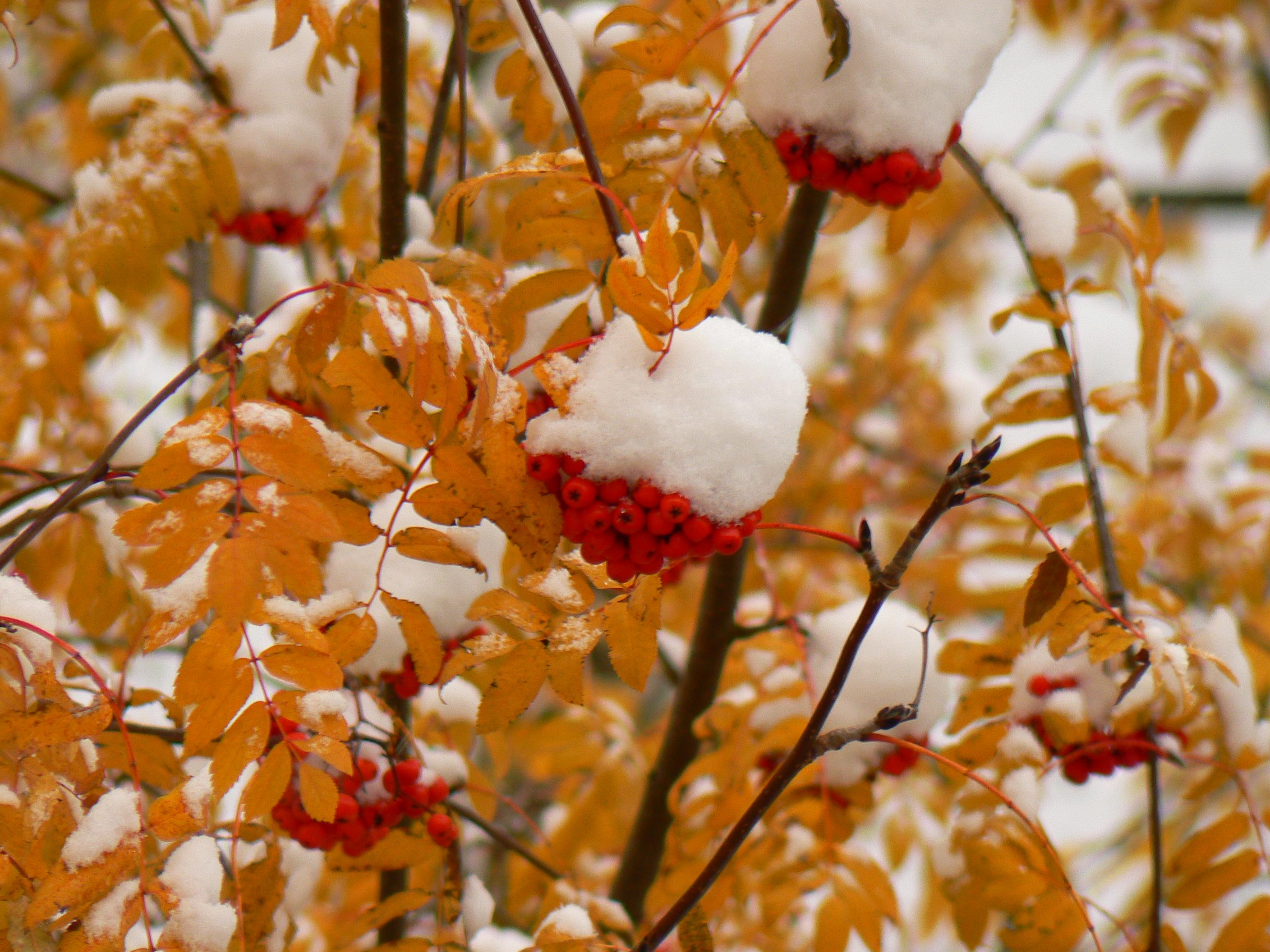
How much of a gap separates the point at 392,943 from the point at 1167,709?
1.33m

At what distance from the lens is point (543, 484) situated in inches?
46.4

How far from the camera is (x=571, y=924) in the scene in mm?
1432

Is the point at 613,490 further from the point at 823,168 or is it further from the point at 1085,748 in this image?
the point at 1085,748

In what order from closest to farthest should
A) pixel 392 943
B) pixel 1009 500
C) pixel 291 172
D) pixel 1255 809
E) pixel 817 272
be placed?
1. pixel 1009 500
2. pixel 392 943
3. pixel 1255 809
4. pixel 291 172
5. pixel 817 272

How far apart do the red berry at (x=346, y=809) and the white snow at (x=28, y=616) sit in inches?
18.9

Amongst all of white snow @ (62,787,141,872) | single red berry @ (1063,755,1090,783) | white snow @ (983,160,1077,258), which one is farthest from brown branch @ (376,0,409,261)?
single red berry @ (1063,755,1090,783)

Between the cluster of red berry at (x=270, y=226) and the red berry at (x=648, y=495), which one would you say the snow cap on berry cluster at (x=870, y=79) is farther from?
the cluster of red berry at (x=270, y=226)

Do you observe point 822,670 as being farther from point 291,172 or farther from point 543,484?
point 291,172

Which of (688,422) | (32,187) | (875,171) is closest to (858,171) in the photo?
(875,171)

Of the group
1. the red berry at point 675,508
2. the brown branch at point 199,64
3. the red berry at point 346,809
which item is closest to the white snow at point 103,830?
the red berry at point 346,809

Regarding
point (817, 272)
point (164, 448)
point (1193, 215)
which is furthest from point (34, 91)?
point (1193, 215)

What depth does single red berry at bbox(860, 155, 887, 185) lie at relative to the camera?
144 cm

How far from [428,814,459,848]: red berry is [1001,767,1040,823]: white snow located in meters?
0.87

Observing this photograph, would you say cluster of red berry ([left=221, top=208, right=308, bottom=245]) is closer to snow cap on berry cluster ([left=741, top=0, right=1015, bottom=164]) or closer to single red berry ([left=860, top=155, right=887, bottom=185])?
snow cap on berry cluster ([left=741, top=0, right=1015, bottom=164])
